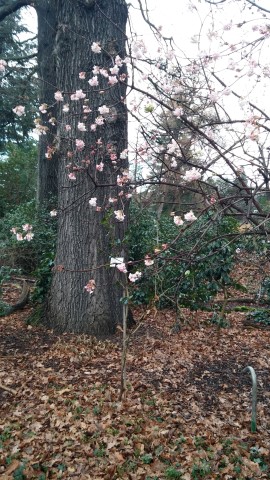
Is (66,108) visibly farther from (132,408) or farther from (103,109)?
(132,408)

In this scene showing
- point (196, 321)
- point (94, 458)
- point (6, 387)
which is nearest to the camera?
point (94, 458)

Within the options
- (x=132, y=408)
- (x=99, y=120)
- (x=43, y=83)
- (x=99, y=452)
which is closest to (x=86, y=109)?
(x=99, y=120)

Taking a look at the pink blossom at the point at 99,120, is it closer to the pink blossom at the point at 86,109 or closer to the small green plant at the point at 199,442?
the pink blossom at the point at 86,109

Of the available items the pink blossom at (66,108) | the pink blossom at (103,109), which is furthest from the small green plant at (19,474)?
A: the pink blossom at (66,108)

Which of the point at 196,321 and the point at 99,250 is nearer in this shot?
the point at 99,250

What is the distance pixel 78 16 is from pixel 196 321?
14.1 feet

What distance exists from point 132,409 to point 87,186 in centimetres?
245

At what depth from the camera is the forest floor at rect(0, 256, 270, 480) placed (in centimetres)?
271

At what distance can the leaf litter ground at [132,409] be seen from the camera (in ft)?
8.88

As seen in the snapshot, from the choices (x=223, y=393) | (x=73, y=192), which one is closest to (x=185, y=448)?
(x=223, y=393)

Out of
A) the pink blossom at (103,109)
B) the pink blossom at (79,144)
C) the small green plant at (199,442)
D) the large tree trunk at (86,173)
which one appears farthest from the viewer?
the large tree trunk at (86,173)

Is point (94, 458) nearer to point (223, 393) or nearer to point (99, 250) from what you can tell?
point (223, 393)

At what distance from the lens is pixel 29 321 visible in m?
5.18

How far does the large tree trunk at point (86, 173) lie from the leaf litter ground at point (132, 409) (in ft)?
1.20
